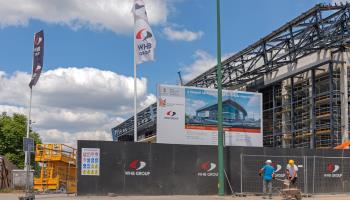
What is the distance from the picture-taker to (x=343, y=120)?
39562 millimetres

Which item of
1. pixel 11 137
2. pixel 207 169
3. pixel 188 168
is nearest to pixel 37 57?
pixel 188 168

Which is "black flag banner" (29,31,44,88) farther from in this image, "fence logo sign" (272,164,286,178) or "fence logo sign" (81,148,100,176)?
"fence logo sign" (272,164,286,178)

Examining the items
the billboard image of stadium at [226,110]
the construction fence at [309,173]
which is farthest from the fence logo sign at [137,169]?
the billboard image of stadium at [226,110]

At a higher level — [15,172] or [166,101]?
[166,101]

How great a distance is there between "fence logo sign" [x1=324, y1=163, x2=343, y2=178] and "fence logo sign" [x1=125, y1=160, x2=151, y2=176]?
9329 millimetres

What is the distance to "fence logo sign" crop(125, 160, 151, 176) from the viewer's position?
23016mm

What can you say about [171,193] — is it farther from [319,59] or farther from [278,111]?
[278,111]

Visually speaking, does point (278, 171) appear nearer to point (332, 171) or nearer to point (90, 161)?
point (332, 171)

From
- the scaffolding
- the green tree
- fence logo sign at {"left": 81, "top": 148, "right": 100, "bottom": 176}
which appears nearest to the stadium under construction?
the scaffolding

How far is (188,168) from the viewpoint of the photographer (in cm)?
2403

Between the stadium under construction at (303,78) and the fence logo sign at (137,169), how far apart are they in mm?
20737

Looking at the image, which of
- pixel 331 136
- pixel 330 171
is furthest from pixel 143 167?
pixel 331 136

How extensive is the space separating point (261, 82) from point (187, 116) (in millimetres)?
16587

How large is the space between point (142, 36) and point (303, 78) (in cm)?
1928
